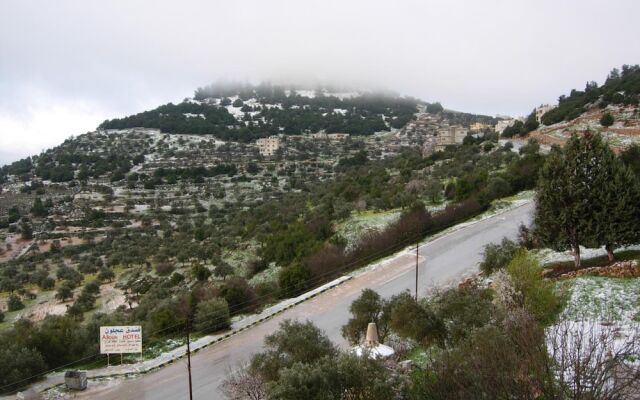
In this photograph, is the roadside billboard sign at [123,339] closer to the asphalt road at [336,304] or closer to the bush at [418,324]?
the asphalt road at [336,304]

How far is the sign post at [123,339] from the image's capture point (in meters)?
16.5

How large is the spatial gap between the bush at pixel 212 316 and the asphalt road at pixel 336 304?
1.12 metres

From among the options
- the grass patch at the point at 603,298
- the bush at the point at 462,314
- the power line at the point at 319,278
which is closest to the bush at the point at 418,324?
the bush at the point at 462,314

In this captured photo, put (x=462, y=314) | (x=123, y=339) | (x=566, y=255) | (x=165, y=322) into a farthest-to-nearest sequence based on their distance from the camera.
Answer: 1. (x=165, y=322)
2. (x=566, y=255)
3. (x=123, y=339)
4. (x=462, y=314)

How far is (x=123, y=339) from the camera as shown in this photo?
16.6m

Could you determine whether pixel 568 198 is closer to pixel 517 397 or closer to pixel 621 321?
pixel 621 321

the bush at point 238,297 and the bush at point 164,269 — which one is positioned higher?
the bush at point 238,297

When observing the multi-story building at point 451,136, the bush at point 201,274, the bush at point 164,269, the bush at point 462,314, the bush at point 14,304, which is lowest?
the bush at point 14,304

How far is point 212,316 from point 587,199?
13.7m

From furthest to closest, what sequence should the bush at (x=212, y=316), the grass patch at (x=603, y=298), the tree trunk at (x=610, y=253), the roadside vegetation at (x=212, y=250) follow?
the roadside vegetation at (x=212, y=250), the bush at (x=212, y=316), the tree trunk at (x=610, y=253), the grass patch at (x=603, y=298)

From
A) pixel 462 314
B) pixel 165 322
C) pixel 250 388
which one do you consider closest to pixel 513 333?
pixel 462 314

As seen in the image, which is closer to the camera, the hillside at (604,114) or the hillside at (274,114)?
the hillside at (604,114)

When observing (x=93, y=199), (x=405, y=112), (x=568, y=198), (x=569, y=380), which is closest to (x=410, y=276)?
(x=568, y=198)

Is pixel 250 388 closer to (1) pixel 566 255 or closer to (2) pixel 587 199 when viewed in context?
(2) pixel 587 199
